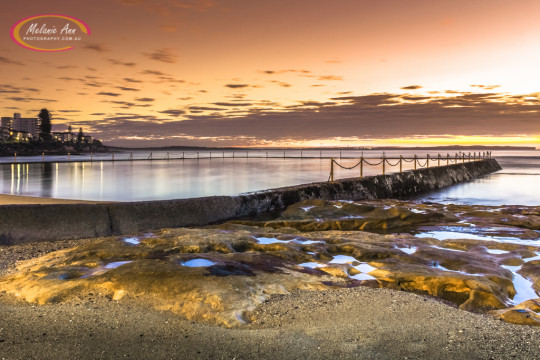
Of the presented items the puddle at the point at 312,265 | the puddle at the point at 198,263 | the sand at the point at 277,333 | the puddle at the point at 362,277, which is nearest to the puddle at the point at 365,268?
the puddle at the point at 362,277

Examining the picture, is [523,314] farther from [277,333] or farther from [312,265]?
[312,265]

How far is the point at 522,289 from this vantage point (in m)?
4.92

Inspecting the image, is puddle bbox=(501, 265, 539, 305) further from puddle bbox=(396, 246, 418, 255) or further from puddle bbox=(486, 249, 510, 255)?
puddle bbox=(396, 246, 418, 255)

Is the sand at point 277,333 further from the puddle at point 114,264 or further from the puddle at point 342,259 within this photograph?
the puddle at point 342,259

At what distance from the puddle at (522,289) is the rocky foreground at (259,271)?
0.01 m

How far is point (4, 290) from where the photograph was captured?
411 cm

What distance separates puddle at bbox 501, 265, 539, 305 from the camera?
4620 millimetres

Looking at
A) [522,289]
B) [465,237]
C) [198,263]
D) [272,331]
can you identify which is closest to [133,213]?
[198,263]

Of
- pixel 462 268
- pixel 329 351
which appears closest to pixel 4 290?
pixel 329 351

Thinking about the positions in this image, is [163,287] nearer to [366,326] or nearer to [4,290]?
[4,290]

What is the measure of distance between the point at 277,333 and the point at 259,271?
152cm

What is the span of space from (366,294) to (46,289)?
3192mm

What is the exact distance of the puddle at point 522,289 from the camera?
4.62 metres

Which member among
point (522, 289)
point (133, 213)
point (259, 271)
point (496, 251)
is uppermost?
point (133, 213)
